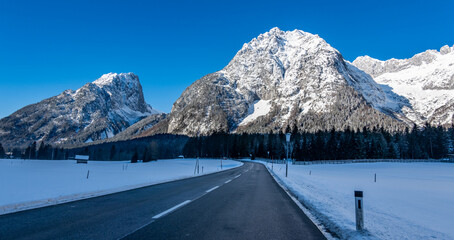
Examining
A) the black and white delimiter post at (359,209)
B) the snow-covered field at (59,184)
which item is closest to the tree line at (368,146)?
the snow-covered field at (59,184)

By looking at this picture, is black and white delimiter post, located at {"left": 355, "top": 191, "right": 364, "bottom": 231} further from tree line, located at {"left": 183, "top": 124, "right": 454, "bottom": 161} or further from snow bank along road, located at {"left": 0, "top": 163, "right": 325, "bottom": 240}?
tree line, located at {"left": 183, "top": 124, "right": 454, "bottom": 161}

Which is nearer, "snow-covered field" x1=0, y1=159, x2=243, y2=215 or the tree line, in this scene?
"snow-covered field" x1=0, y1=159, x2=243, y2=215

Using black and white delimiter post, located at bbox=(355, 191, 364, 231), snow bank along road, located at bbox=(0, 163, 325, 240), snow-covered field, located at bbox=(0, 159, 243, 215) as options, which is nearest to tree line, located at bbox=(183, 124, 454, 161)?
snow-covered field, located at bbox=(0, 159, 243, 215)

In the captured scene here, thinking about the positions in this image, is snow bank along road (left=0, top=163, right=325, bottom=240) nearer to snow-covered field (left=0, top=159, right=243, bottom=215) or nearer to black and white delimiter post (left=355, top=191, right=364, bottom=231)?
black and white delimiter post (left=355, top=191, right=364, bottom=231)

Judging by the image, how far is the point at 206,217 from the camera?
6.93 metres

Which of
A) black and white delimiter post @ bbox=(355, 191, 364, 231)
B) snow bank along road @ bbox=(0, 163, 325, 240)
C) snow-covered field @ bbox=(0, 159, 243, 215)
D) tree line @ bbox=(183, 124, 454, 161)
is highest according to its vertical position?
tree line @ bbox=(183, 124, 454, 161)

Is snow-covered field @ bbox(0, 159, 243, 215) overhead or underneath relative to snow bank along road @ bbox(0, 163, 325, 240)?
underneath

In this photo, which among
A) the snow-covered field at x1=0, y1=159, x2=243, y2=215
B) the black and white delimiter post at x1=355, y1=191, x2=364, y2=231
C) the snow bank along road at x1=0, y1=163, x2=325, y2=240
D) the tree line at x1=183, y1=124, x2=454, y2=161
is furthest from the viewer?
the tree line at x1=183, y1=124, x2=454, y2=161

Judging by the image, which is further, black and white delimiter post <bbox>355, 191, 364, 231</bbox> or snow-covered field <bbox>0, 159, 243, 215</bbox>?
snow-covered field <bbox>0, 159, 243, 215</bbox>

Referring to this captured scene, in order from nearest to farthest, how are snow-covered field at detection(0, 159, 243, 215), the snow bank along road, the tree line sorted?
the snow bank along road, snow-covered field at detection(0, 159, 243, 215), the tree line

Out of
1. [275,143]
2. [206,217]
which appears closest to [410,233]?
[206,217]

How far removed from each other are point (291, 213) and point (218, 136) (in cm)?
12830

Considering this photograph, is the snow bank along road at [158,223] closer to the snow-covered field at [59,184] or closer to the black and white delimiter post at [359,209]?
the black and white delimiter post at [359,209]

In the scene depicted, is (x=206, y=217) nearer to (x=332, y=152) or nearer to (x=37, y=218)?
(x=37, y=218)
